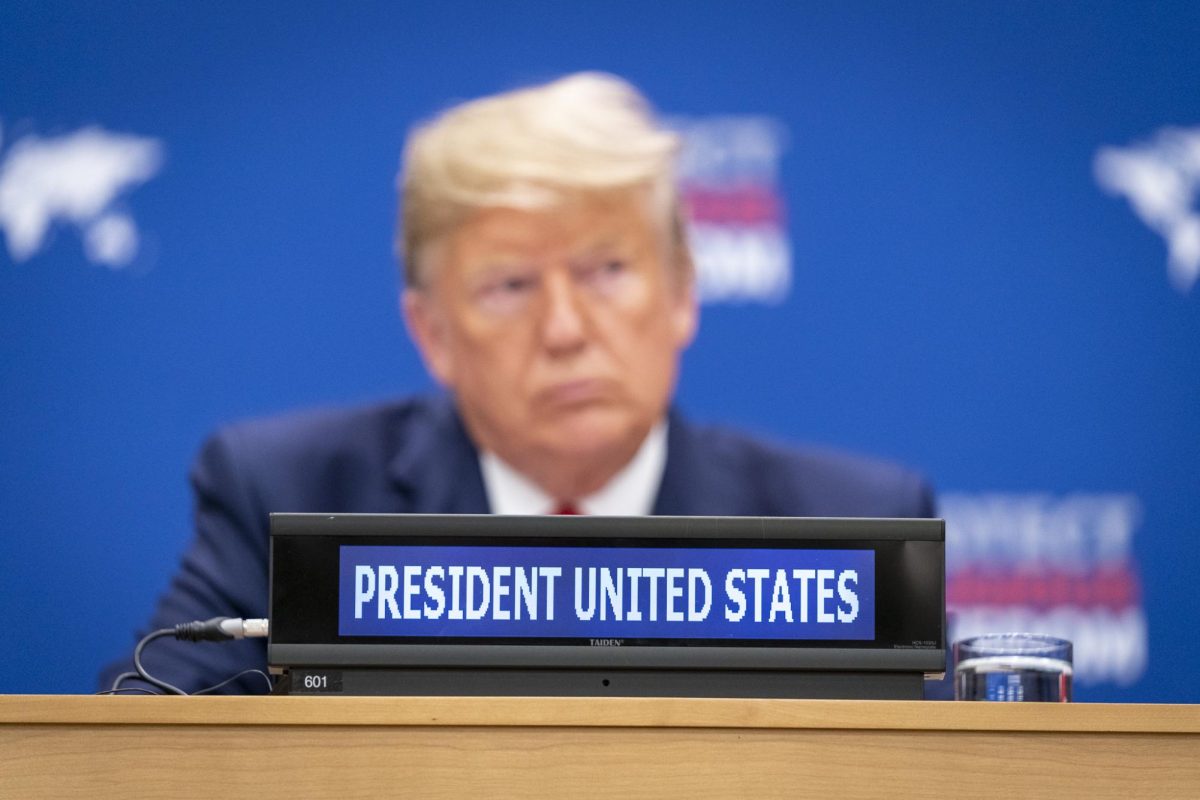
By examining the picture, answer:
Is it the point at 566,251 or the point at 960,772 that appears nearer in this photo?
the point at 960,772

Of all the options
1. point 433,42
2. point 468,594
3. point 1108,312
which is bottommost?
point 468,594

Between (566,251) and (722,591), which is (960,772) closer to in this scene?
(722,591)

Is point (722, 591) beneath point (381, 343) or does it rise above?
beneath

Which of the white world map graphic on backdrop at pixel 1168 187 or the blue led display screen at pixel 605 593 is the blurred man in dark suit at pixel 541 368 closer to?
the white world map graphic on backdrop at pixel 1168 187

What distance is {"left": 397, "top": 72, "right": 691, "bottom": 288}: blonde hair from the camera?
8.97ft

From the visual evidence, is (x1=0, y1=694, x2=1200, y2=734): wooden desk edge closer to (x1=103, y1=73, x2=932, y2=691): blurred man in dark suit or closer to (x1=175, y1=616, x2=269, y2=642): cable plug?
(x1=175, y1=616, x2=269, y2=642): cable plug

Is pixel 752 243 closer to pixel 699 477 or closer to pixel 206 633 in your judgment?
pixel 699 477

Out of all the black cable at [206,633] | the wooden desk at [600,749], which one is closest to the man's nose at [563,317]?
the black cable at [206,633]

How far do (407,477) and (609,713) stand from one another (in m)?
1.69

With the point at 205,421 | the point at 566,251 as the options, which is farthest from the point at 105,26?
the point at 566,251

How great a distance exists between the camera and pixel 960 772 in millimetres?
1094

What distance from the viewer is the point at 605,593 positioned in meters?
1.18

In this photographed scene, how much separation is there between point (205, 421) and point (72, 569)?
13.1 inches

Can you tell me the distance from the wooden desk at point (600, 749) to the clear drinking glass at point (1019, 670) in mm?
146
